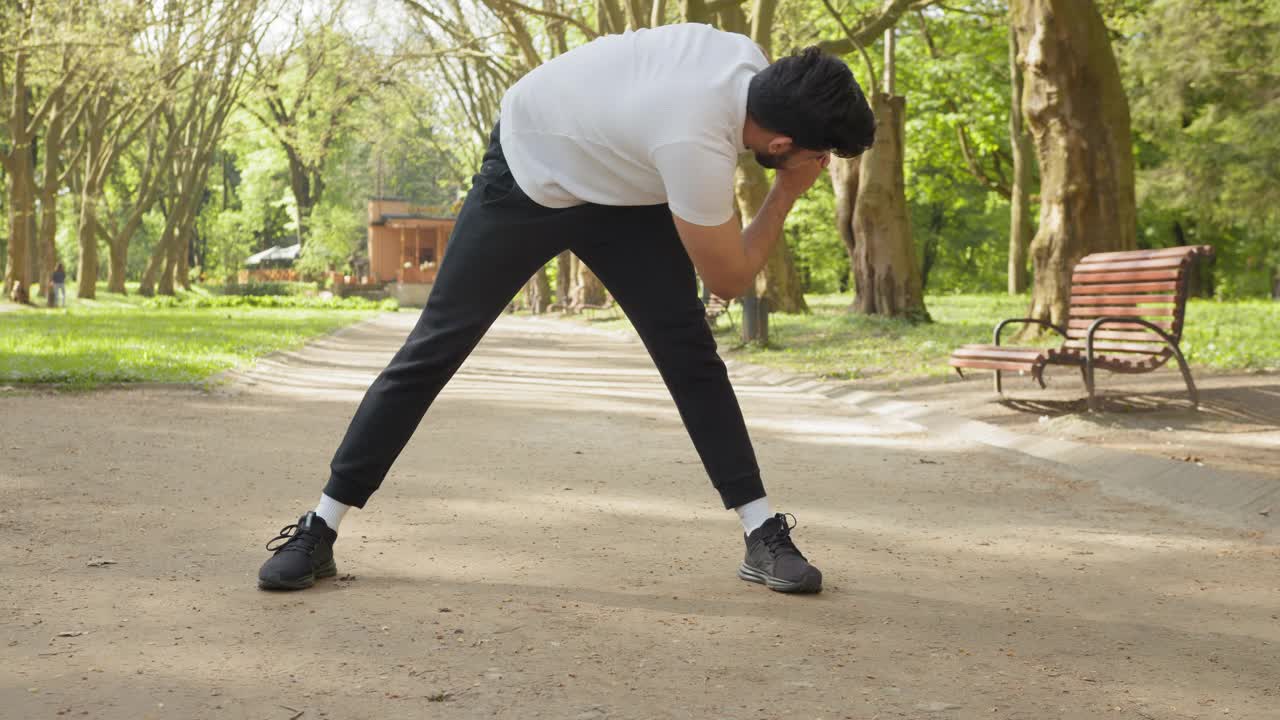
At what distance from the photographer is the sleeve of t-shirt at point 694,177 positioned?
347cm

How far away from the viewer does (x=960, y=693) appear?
307 cm

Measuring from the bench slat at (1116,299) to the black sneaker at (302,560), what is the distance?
6.89m

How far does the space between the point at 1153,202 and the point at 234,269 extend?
2406 inches

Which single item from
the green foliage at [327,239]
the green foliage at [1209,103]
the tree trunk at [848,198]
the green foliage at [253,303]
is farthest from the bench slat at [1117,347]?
the green foliage at [327,239]

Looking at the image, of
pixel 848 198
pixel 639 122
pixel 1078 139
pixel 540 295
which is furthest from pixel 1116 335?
pixel 540 295

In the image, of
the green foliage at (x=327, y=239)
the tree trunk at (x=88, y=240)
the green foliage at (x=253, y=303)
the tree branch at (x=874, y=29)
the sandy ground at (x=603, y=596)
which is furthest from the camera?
the green foliage at (x=327, y=239)

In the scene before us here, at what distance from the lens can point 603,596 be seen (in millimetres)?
3955

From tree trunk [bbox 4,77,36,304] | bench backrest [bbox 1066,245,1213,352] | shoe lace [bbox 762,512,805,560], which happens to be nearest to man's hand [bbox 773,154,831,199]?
shoe lace [bbox 762,512,805,560]

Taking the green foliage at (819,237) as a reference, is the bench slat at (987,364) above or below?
below

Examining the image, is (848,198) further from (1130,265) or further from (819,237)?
(819,237)

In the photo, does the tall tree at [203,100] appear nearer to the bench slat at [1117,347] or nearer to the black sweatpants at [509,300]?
the bench slat at [1117,347]

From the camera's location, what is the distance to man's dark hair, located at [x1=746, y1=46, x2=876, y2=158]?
3496mm

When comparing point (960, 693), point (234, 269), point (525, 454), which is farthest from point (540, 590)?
point (234, 269)

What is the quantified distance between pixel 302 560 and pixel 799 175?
5.86 ft
